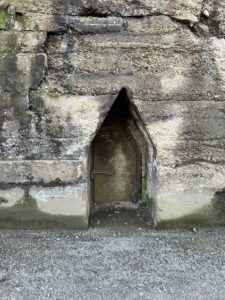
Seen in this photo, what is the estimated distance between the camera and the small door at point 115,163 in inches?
160

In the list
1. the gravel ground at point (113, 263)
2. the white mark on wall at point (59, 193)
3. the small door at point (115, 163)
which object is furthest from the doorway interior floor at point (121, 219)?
the white mark on wall at point (59, 193)

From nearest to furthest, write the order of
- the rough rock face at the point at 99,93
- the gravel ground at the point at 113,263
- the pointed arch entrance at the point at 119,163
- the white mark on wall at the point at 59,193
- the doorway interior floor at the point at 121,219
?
the gravel ground at the point at 113,263
the rough rock face at the point at 99,93
the white mark on wall at the point at 59,193
the doorway interior floor at the point at 121,219
the pointed arch entrance at the point at 119,163

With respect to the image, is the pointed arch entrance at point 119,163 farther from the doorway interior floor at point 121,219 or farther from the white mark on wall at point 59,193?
the white mark on wall at point 59,193

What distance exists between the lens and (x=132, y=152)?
4090 mm

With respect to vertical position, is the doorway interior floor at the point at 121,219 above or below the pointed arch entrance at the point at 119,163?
below

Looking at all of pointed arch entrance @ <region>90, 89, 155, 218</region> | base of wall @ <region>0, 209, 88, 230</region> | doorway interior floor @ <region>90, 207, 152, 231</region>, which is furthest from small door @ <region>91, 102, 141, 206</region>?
base of wall @ <region>0, 209, 88, 230</region>

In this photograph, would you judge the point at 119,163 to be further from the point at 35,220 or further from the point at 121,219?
the point at 35,220

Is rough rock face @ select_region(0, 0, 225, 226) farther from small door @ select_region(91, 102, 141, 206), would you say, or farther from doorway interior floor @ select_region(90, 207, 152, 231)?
small door @ select_region(91, 102, 141, 206)

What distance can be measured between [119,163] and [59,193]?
74cm

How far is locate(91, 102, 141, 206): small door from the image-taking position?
4.05 m

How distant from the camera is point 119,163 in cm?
409

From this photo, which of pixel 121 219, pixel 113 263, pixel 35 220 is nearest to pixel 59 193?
pixel 35 220

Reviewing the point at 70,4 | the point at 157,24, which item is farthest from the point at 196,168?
the point at 70,4

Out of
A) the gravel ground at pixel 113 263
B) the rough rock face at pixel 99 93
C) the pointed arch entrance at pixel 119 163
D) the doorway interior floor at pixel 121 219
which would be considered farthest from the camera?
the pointed arch entrance at pixel 119 163
